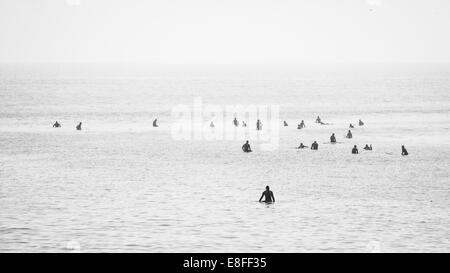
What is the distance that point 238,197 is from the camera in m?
50.3

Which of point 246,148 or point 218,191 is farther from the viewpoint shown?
point 246,148

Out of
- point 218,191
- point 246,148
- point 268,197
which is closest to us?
point 268,197

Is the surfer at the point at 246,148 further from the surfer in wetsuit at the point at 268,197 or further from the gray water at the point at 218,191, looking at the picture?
the surfer in wetsuit at the point at 268,197

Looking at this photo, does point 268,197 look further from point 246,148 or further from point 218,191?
point 246,148

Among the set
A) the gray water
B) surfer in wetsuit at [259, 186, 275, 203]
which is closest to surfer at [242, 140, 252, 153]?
the gray water

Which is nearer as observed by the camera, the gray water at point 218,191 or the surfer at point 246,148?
the gray water at point 218,191

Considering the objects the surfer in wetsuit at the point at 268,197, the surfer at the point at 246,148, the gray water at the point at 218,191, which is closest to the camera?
the gray water at the point at 218,191

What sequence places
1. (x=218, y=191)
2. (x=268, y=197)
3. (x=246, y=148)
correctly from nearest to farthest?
1. (x=268, y=197)
2. (x=218, y=191)
3. (x=246, y=148)

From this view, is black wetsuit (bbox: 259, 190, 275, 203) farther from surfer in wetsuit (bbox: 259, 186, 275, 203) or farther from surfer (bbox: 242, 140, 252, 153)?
surfer (bbox: 242, 140, 252, 153)

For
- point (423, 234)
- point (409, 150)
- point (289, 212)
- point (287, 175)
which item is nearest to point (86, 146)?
point (287, 175)

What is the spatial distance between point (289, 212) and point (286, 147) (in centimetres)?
2946

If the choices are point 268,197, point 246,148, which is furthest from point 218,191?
point 246,148

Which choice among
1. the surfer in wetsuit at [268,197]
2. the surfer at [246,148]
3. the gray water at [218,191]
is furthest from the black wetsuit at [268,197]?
the surfer at [246,148]
